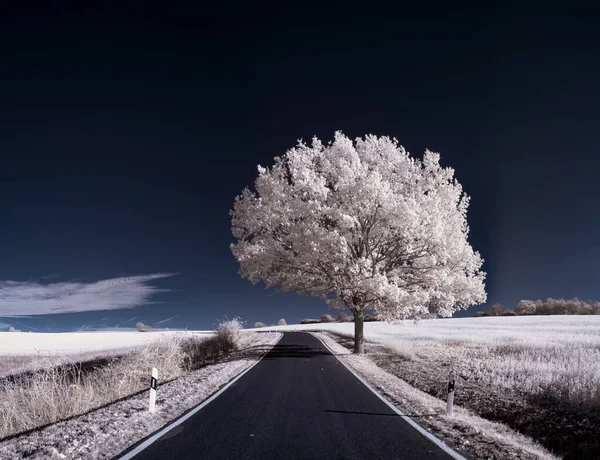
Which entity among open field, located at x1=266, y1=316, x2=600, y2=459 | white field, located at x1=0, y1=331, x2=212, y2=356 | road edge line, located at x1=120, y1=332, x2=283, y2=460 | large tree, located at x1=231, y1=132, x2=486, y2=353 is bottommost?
white field, located at x1=0, y1=331, x2=212, y2=356

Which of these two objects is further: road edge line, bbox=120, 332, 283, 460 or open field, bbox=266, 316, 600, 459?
open field, bbox=266, 316, 600, 459

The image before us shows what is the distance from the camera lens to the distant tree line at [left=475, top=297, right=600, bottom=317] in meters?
82.8

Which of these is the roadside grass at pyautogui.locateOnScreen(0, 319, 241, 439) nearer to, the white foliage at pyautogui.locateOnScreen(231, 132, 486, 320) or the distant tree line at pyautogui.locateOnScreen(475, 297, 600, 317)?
the white foliage at pyautogui.locateOnScreen(231, 132, 486, 320)

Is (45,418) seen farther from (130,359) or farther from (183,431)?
(130,359)

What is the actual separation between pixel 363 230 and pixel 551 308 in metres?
85.9

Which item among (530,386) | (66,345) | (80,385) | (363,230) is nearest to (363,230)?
(363,230)

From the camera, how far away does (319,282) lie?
25.5m

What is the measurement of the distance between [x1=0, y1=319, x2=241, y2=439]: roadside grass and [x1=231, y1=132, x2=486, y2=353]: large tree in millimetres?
6359

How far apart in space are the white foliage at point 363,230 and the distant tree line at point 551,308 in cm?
7428

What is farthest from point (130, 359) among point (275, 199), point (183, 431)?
point (183, 431)

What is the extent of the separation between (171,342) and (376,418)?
42.8ft

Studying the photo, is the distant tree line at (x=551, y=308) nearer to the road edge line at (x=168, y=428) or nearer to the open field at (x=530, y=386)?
the open field at (x=530, y=386)

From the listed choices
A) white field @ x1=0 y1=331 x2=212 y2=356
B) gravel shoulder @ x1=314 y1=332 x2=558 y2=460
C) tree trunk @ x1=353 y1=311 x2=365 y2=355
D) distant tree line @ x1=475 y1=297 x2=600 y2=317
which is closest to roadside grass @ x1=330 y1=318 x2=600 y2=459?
gravel shoulder @ x1=314 y1=332 x2=558 y2=460

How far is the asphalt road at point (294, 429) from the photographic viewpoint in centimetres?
655
